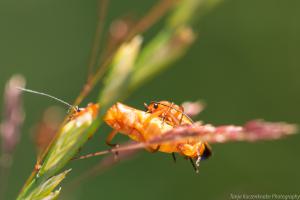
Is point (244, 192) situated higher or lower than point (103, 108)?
higher

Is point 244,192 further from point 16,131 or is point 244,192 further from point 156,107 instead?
point 16,131

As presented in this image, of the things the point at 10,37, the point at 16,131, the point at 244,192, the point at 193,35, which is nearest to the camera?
the point at 193,35

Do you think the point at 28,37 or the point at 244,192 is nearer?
the point at 244,192

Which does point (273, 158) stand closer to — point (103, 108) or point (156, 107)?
point (156, 107)

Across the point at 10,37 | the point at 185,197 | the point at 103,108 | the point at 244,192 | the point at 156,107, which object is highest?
the point at 10,37

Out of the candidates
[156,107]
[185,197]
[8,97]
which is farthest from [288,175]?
[8,97]

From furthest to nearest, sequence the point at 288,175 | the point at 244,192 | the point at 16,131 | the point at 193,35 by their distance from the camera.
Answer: the point at 288,175 < the point at 244,192 < the point at 16,131 < the point at 193,35

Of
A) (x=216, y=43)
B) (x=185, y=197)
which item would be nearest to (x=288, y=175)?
(x=185, y=197)
